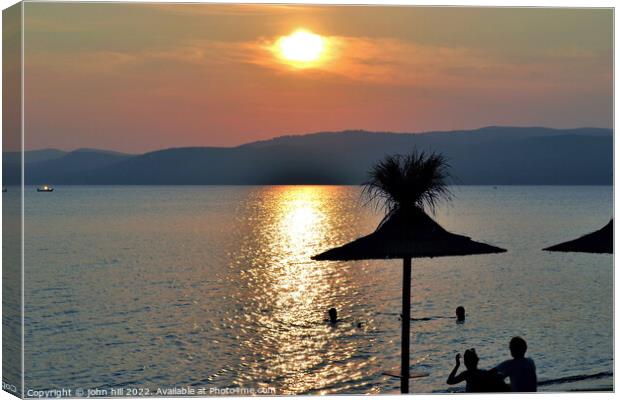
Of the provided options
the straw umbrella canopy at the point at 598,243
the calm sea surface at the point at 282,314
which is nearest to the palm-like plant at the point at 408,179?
the straw umbrella canopy at the point at 598,243

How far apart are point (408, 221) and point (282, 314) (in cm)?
2347

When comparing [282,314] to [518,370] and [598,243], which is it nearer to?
[598,243]

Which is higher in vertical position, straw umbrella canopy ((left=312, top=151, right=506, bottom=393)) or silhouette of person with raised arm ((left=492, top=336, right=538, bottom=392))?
straw umbrella canopy ((left=312, top=151, right=506, bottom=393))

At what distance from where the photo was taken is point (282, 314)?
38.7 meters

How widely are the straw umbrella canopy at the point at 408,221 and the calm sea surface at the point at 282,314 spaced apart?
13.9 ft

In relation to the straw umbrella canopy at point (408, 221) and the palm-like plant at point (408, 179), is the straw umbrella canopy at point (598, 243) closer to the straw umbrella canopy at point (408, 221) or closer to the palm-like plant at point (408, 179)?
the straw umbrella canopy at point (408, 221)

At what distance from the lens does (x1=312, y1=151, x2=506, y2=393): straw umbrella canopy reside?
50.9 ft

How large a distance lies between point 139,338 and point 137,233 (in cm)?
6205

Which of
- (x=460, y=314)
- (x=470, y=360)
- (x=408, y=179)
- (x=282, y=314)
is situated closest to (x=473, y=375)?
(x=470, y=360)

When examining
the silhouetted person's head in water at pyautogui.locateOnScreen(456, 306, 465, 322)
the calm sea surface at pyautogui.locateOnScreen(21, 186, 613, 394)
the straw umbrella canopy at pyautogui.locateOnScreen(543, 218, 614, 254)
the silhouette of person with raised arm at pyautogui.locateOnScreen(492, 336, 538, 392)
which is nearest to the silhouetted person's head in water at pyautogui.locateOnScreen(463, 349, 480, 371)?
the silhouette of person with raised arm at pyautogui.locateOnScreen(492, 336, 538, 392)

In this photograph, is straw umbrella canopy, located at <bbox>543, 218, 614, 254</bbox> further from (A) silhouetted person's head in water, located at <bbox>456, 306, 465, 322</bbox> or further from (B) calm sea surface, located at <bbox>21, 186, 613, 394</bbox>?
(A) silhouetted person's head in water, located at <bbox>456, 306, 465, 322</bbox>

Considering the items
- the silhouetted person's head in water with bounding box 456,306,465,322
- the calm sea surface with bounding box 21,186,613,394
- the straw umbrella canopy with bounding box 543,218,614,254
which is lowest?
the calm sea surface with bounding box 21,186,613,394

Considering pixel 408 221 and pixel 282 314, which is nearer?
pixel 408 221

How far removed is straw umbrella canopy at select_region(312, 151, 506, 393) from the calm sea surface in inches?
167
